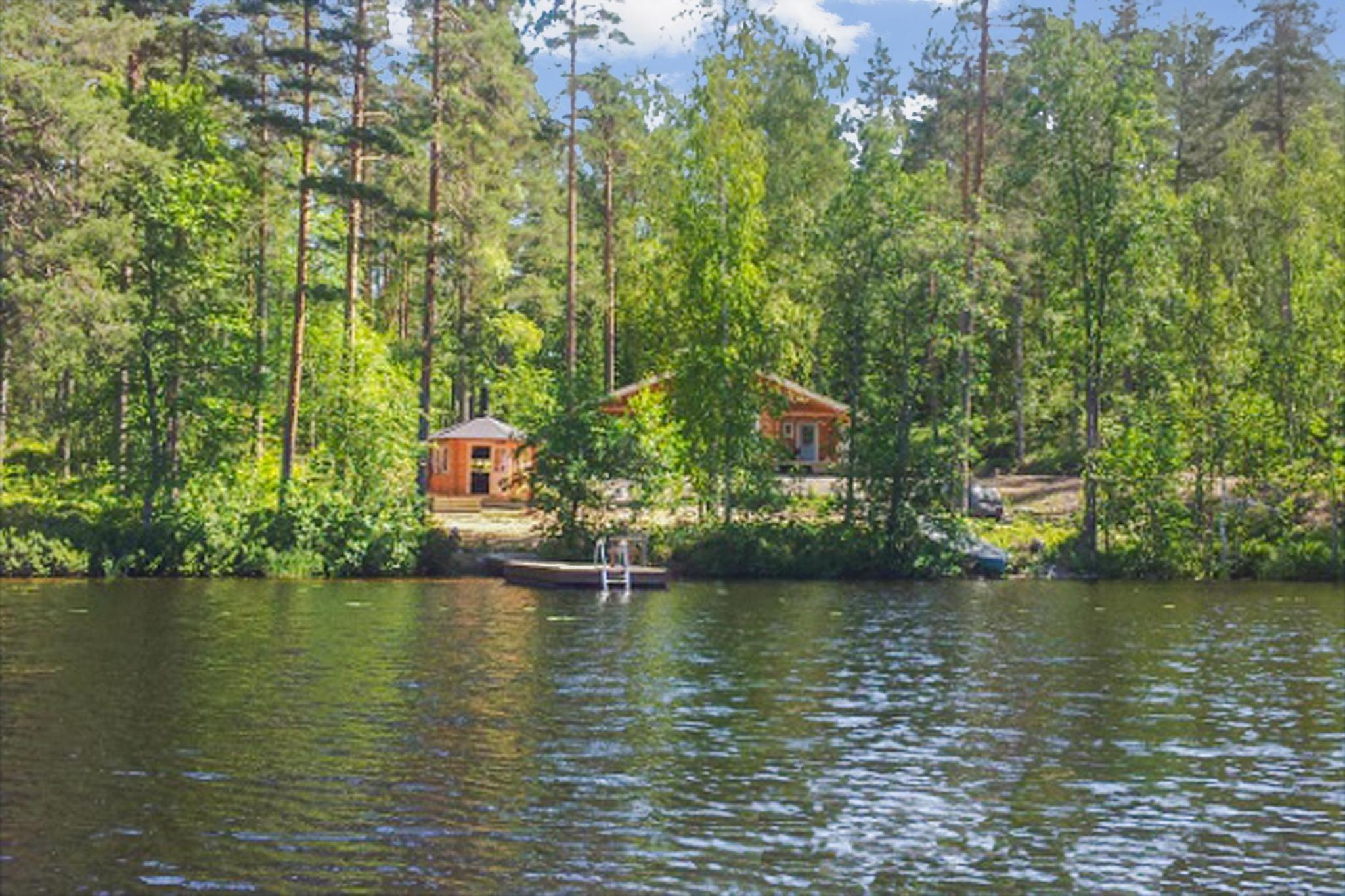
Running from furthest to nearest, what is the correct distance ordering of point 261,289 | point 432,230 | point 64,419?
1. point 261,289
2. point 432,230
3. point 64,419

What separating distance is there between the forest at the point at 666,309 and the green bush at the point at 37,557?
0.45ft

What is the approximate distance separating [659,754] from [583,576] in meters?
24.1

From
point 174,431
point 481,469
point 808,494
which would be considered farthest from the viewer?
point 481,469

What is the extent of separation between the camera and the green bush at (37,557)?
134ft

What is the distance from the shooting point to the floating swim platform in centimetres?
4159

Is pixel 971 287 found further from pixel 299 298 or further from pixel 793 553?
pixel 299 298

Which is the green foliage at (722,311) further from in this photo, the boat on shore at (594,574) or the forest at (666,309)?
the boat on shore at (594,574)

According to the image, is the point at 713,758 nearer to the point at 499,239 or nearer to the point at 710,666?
the point at 710,666

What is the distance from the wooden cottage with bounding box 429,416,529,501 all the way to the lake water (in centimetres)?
2750

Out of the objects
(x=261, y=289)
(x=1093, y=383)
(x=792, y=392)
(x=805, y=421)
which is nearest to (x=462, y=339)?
(x=261, y=289)

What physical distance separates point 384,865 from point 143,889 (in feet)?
6.30

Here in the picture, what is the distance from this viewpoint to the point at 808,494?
51.9 metres

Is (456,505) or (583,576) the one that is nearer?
(583,576)

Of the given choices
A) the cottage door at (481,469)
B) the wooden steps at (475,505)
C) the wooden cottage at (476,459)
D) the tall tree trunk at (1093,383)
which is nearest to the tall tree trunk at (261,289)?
the wooden steps at (475,505)
